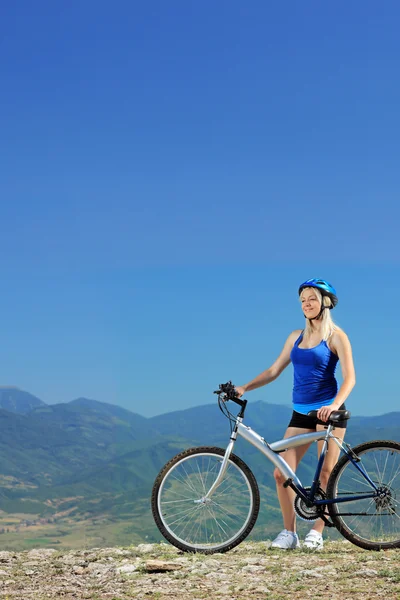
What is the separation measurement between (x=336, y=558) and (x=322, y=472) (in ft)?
2.95

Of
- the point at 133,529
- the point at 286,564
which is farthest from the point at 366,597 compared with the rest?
the point at 133,529

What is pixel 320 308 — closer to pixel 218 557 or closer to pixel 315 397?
pixel 315 397

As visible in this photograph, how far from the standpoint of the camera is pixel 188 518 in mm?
7660

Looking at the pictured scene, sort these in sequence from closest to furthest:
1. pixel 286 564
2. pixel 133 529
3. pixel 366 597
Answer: pixel 366 597 < pixel 286 564 < pixel 133 529

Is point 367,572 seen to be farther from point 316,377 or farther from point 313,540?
point 316,377

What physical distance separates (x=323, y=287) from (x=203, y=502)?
8.39 ft

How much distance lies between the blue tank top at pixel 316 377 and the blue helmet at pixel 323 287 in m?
0.49

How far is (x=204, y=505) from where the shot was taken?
302 inches

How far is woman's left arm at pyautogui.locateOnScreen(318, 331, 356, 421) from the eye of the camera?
7607 mm

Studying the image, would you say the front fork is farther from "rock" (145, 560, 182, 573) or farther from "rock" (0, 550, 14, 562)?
"rock" (0, 550, 14, 562)

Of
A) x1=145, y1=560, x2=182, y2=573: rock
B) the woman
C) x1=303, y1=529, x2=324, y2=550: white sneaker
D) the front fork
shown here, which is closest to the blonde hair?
the woman

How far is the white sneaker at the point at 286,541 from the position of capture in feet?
25.9

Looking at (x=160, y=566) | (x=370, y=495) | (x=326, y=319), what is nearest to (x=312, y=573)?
(x=370, y=495)

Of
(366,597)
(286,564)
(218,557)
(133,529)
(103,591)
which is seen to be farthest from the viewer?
(133,529)
